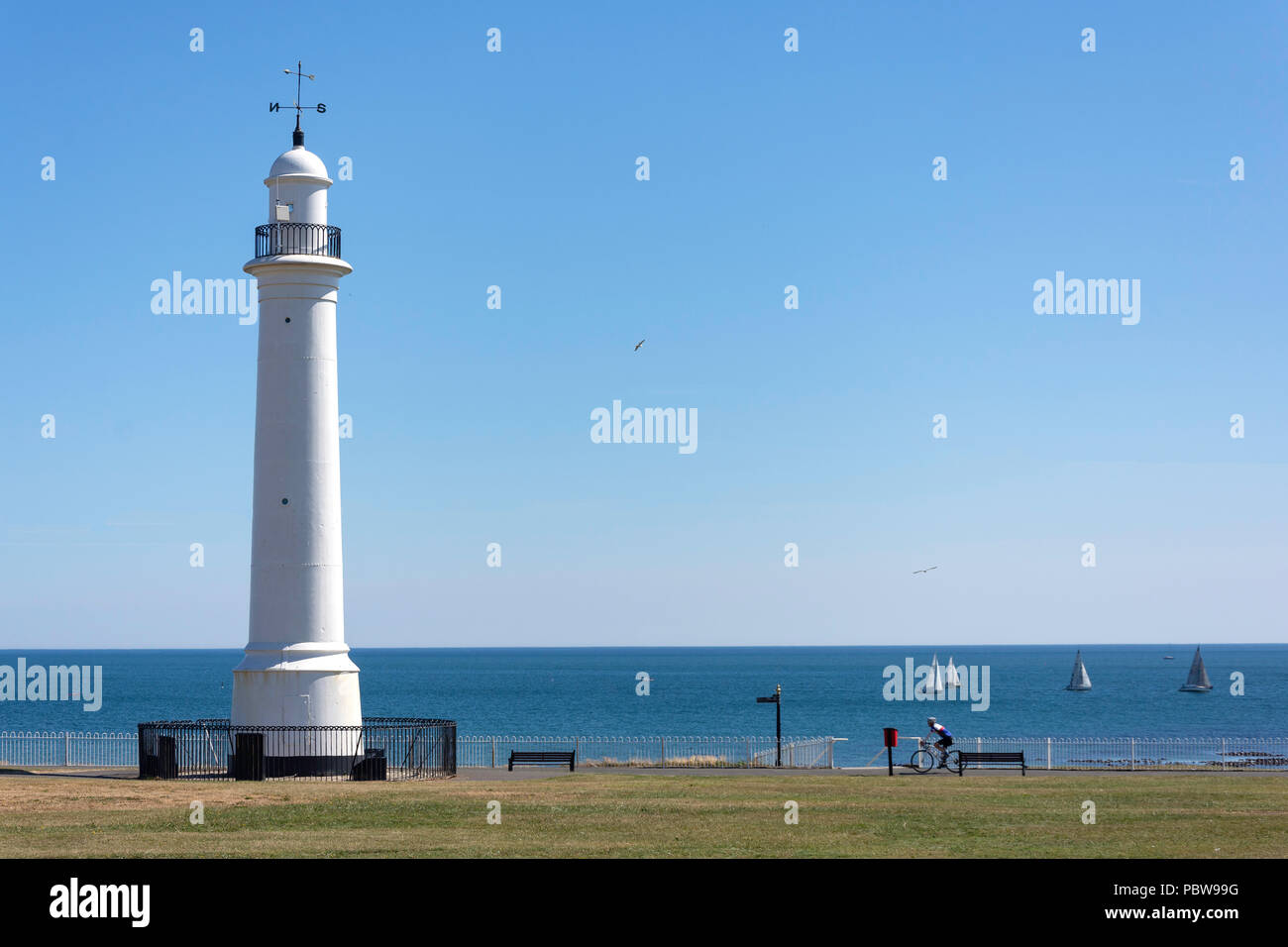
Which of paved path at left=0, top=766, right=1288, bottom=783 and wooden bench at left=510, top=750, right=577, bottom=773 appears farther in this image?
wooden bench at left=510, top=750, right=577, bottom=773

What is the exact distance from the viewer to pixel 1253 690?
6850 inches

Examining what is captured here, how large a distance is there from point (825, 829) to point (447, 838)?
566 cm

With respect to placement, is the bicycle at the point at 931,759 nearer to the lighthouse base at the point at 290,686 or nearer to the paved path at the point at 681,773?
the paved path at the point at 681,773

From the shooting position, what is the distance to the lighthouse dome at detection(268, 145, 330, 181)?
3394 cm

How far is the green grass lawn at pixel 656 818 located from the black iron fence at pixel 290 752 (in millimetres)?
1645

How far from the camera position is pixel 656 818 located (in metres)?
22.8

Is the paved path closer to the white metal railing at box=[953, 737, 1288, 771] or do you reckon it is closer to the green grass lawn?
the green grass lawn

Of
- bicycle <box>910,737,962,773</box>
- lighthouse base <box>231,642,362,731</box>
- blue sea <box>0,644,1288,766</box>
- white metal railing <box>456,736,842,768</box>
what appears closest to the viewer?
lighthouse base <box>231,642,362,731</box>

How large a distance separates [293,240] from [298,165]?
77.5 inches

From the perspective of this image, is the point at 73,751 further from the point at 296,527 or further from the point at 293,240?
the point at 293,240

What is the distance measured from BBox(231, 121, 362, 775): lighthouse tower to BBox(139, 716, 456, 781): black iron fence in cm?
5

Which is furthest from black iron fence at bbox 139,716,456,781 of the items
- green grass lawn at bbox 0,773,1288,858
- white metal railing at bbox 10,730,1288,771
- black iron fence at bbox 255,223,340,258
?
white metal railing at bbox 10,730,1288,771

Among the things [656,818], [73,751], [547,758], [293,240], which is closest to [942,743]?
[547,758]
